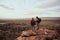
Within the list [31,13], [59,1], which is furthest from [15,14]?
[59,1]

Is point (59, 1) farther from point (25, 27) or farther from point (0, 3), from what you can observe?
point (0, 3)

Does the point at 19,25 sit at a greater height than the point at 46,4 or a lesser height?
lesser

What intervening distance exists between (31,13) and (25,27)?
14.4 inches

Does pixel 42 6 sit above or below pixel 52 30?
above

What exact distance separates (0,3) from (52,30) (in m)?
1.38

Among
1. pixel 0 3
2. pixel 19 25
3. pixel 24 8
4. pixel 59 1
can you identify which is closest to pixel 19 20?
pixel 19 25

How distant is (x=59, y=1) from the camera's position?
3.36m

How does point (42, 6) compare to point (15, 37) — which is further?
Result: point (42, 6)

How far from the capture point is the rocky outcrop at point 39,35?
10.2 feet

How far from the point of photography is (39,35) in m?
3.17

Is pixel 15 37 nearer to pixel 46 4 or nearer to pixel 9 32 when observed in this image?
pixel 9 32

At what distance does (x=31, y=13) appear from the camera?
3.27m

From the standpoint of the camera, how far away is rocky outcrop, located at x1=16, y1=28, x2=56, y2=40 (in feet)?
10.2

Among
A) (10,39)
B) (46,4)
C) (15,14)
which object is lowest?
(10,39)
